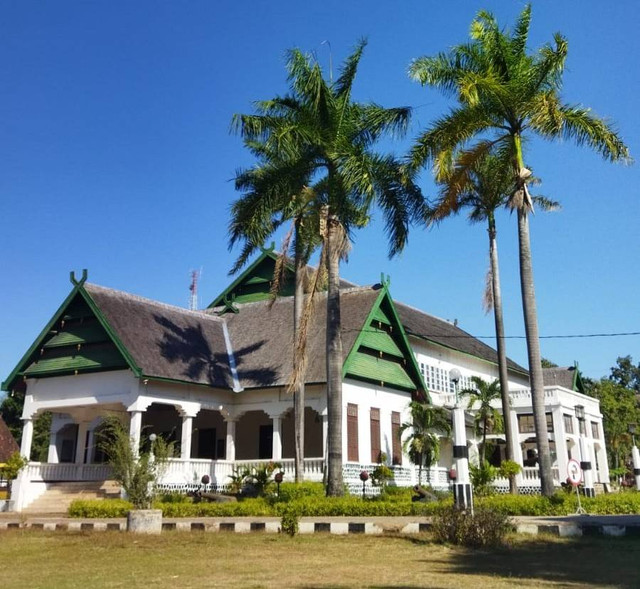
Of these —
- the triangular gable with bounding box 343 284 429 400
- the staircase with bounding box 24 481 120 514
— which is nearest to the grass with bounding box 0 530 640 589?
the staircase with bounding box 24 481 120 514

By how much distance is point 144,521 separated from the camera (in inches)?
615

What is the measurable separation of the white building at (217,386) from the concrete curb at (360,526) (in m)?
6.43

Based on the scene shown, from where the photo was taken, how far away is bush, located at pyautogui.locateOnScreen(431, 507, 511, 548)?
12102 mm

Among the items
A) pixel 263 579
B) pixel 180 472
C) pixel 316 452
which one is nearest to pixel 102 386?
pixel 180 472

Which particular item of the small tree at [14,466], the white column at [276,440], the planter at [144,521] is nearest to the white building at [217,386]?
the white column at [276,440]

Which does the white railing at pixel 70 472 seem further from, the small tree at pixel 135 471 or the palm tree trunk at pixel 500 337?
the palm tree trunk at pixel 500 337

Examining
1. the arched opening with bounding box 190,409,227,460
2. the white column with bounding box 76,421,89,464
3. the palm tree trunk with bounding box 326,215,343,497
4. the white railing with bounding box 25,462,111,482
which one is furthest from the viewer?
the arched opening with bounding box 190,409,227,460

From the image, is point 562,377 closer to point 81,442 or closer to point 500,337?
point 500,337

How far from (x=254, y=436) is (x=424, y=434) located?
770 cm

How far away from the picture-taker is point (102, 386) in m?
26.0

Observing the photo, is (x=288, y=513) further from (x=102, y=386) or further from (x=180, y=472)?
(x=102, y=386)

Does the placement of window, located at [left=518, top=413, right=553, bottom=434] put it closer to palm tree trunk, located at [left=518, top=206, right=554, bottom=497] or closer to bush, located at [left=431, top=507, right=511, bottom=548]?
palm tree trunk, located at [left=518, top=206, right=554, bottom=497]

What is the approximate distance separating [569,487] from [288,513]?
12.9m

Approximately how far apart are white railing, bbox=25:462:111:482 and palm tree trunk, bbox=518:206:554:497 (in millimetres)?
16381
